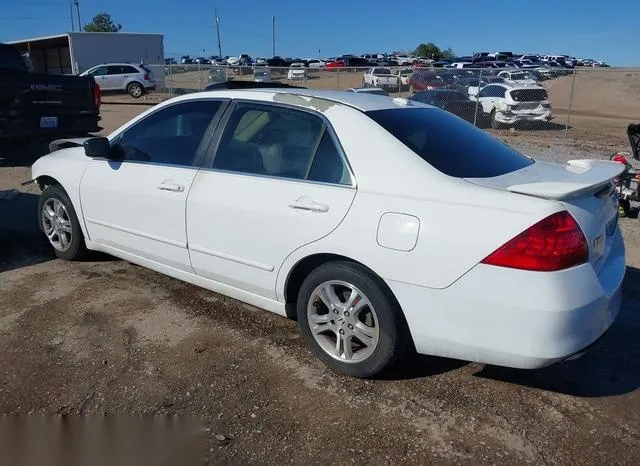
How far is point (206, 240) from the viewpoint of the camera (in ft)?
12.4

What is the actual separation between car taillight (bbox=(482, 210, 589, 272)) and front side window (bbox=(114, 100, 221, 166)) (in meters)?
2.21

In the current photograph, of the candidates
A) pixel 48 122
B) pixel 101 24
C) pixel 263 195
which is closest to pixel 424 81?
pixel 48 122

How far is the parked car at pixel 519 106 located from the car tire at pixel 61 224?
1612cm

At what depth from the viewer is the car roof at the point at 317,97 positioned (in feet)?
11.6

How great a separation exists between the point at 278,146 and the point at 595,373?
239cm

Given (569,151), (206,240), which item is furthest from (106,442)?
(569,151)

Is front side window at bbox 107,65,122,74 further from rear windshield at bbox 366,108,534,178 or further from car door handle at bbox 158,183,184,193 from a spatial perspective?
rear windshield at bbox 366,108,534,178

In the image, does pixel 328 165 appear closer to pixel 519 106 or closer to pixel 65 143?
pixel 65 143

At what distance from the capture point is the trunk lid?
2732 millimetres

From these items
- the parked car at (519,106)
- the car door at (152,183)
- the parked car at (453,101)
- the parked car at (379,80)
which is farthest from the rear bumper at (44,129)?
the parked car at (379,80)

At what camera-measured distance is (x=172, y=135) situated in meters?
4.23

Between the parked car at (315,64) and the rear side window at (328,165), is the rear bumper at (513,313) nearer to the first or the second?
the rear side window at (328,165)

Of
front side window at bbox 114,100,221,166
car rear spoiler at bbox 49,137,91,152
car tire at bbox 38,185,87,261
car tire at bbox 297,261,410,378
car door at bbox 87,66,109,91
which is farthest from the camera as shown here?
car door at bbox 87,66,109,91

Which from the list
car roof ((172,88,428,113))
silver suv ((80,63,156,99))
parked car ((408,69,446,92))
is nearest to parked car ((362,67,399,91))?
parked car ((408,69,446,92))
